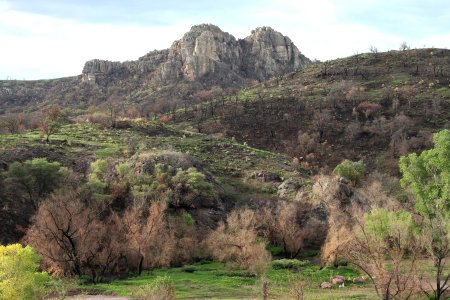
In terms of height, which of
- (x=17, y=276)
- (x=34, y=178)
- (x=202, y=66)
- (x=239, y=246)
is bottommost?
(x=239, y=246)

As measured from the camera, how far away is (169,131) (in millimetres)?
88812

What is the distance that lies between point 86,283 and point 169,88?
136285mm

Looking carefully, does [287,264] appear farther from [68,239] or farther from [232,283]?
[68,239]

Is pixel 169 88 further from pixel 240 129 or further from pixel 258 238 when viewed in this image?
pixel 258 238

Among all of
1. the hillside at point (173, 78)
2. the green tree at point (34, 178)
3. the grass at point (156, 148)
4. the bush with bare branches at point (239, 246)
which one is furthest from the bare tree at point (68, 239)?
the hillside at point (173, 78)

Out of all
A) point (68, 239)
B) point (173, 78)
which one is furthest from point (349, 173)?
point (173, 78)

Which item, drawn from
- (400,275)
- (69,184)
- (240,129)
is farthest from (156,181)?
(240,129)

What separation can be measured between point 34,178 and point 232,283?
80.6ft

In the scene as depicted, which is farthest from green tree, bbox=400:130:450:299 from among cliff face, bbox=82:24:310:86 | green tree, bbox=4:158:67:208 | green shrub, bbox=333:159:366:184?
cliff face, bbox=82:24:310:86

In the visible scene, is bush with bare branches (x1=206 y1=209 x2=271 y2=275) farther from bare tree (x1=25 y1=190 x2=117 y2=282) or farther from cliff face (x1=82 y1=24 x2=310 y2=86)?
cliff face (x1=82 y1=24 x2=310 y2=86)

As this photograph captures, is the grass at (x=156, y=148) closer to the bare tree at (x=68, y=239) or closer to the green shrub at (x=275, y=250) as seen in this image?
the green shrub at (x=275, y=250)

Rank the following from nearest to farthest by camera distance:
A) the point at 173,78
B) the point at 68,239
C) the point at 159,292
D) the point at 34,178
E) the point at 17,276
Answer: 1. the point at 159,292
2. the point at 17,276
3. the point at 68,239
4. the point at 34,178
5. the point at 173,78

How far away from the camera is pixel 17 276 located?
77.3 feet

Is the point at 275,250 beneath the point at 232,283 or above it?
beneath
